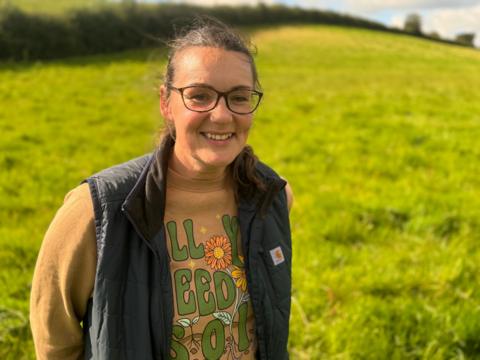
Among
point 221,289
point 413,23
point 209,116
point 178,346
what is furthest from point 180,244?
point 413,23

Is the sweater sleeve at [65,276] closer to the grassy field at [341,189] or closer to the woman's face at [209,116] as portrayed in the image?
the woman's face at [209,116]

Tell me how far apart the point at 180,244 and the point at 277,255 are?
0.48 metres

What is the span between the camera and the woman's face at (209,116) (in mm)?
1736

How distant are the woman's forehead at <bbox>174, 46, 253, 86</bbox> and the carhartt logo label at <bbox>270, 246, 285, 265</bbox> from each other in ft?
2.44

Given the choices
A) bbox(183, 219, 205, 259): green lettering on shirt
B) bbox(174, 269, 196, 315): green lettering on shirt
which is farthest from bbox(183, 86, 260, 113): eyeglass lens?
A: bbox(174, 269, 196, 315): green lettering on shirt

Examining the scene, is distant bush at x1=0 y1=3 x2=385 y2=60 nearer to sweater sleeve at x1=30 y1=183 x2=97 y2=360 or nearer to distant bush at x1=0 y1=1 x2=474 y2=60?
distant bush at x1=0 y1=1 x2=474 y2=60

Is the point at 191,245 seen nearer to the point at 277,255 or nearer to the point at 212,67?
the point at 277,255

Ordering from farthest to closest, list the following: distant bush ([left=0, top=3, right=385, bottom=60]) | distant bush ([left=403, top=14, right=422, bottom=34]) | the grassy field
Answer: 1. distant bush ([left=403, top=14, right=422, bottom=34])
2. distant bush ([left=0, top=3, right=385, bottom=60])
3. the grassy field

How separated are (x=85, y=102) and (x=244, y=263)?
400 inches

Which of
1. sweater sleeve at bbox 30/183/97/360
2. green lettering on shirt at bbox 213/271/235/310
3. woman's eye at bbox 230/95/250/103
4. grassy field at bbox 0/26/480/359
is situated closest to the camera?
sweater sleeve at bbox 30/183/97/360

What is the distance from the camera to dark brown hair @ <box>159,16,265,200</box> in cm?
179

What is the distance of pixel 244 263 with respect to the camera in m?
1.98

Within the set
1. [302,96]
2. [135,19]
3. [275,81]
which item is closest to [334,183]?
[302,96]

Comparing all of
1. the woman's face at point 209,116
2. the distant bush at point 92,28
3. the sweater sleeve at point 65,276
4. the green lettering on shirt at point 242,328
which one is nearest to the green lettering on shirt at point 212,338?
the green lettering on shirt at point 242,328
